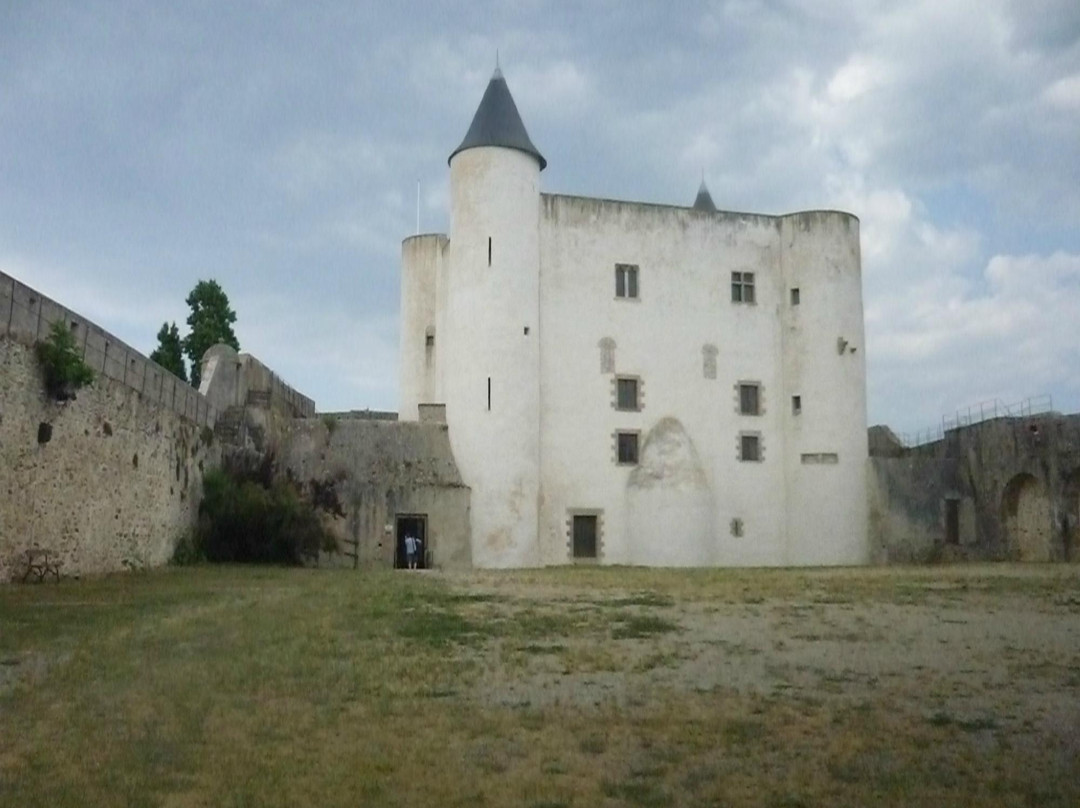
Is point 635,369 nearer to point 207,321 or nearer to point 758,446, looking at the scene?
point 758,446

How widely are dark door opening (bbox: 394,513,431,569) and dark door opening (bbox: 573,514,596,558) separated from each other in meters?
4.74

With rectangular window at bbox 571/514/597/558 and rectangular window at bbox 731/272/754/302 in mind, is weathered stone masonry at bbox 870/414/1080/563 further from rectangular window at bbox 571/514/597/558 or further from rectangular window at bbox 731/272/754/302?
rectangular window at bbox 571/514/597/558

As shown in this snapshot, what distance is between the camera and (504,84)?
3309 cm

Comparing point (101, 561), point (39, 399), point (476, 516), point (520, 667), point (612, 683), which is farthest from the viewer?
point (476, 516)

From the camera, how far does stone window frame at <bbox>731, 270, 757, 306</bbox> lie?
33906mm

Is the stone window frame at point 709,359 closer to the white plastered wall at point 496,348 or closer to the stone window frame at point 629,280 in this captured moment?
the stone window frame at point 629,280

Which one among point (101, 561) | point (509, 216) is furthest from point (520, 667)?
point (509, 216)

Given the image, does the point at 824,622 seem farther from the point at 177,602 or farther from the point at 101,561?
the point at 101,561

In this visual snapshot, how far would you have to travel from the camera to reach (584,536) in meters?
31.5

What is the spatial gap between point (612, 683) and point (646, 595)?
27.2 ft

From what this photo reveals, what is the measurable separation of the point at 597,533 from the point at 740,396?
6.27m

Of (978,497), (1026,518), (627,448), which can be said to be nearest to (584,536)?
(627,448)

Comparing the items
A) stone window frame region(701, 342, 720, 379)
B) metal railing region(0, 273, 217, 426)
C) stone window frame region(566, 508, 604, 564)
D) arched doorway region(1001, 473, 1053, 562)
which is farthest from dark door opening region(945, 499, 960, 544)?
metal railing region(0, 273, 217, 426)

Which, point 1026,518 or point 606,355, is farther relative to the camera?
point 1026,518
